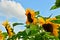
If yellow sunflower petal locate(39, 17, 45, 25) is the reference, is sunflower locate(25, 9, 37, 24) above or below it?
above

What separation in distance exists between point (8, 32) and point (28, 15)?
15.4 inches

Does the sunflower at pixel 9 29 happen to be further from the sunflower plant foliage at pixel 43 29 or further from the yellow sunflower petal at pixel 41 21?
the yellow sunflower petal at pixel 41 21

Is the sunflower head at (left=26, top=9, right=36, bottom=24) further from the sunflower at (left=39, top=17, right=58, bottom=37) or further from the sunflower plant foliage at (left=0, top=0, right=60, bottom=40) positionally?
the sunflower at (left=39, top=17, right=58, bottom=37)

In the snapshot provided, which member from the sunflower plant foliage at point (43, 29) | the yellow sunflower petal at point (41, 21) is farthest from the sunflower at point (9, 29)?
the yellow sunflower petal at point (41, 21)

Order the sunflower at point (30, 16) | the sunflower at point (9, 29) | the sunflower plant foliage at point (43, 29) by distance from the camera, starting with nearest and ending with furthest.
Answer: the sunflower plant foliage at point (43, 29) → the sunflower at point (30, 16) → the sunflower at point (9, 29)

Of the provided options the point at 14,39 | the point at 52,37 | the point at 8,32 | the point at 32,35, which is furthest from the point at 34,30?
the point at 8,32

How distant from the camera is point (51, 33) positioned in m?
1.80

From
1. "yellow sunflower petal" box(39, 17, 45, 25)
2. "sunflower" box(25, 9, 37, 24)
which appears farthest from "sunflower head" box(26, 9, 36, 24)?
"yellow sunflower petal" box(39, 17, 45, 25)

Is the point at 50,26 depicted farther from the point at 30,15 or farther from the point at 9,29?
the point at 9,29

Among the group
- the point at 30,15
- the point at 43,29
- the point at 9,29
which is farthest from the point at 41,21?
the point at 9,29

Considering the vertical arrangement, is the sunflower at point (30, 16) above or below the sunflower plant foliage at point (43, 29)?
above

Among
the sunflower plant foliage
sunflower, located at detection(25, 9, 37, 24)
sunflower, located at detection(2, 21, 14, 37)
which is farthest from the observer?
sunflower, located at detection(2, 21, 14, 37)

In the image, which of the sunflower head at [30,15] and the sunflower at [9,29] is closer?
the sunflower head at [30,15]

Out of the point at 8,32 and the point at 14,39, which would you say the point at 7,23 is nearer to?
the point at 8,32
